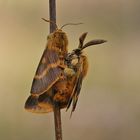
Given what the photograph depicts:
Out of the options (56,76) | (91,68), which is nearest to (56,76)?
(56,76)

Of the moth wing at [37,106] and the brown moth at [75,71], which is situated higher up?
the brown moth at [75,71]

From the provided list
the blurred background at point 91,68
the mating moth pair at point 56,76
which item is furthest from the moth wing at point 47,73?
the blurred background at point 91,68

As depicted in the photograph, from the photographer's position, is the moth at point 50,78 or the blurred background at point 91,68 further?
the blurred background at point 91,68

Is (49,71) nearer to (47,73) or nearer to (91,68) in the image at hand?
(47,73)

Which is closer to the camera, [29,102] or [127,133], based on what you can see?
[29,102]

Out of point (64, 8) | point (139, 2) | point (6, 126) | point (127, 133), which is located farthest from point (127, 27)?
point (6, 126)

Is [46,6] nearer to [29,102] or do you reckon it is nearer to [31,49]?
[31,49]

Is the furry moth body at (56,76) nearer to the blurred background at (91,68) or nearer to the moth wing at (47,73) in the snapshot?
the moth wing at (47,73)
